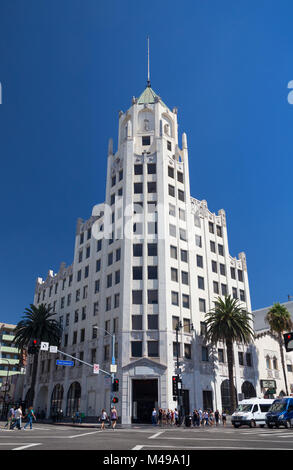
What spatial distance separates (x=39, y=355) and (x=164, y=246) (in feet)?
106

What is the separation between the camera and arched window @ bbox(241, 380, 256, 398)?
54.5m

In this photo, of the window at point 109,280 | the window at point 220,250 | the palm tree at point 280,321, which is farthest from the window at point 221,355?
the window at point 109,280

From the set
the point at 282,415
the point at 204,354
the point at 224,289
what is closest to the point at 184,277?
the point at 224,289

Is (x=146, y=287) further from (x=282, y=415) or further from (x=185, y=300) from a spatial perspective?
(x=282, y=415)

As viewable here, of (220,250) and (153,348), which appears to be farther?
(220,250)

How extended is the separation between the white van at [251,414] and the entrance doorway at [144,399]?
37.3 ft

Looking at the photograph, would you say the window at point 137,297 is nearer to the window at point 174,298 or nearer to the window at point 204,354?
the window at point 174,298

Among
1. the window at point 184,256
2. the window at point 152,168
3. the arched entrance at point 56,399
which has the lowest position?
the arched entrance at point 56,399

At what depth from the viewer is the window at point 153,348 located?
152ft

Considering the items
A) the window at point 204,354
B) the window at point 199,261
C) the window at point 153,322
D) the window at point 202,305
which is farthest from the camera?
the window at point 199,261

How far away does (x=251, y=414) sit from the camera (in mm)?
35031

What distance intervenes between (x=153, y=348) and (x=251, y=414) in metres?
14.6

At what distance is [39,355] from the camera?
6688 cm
